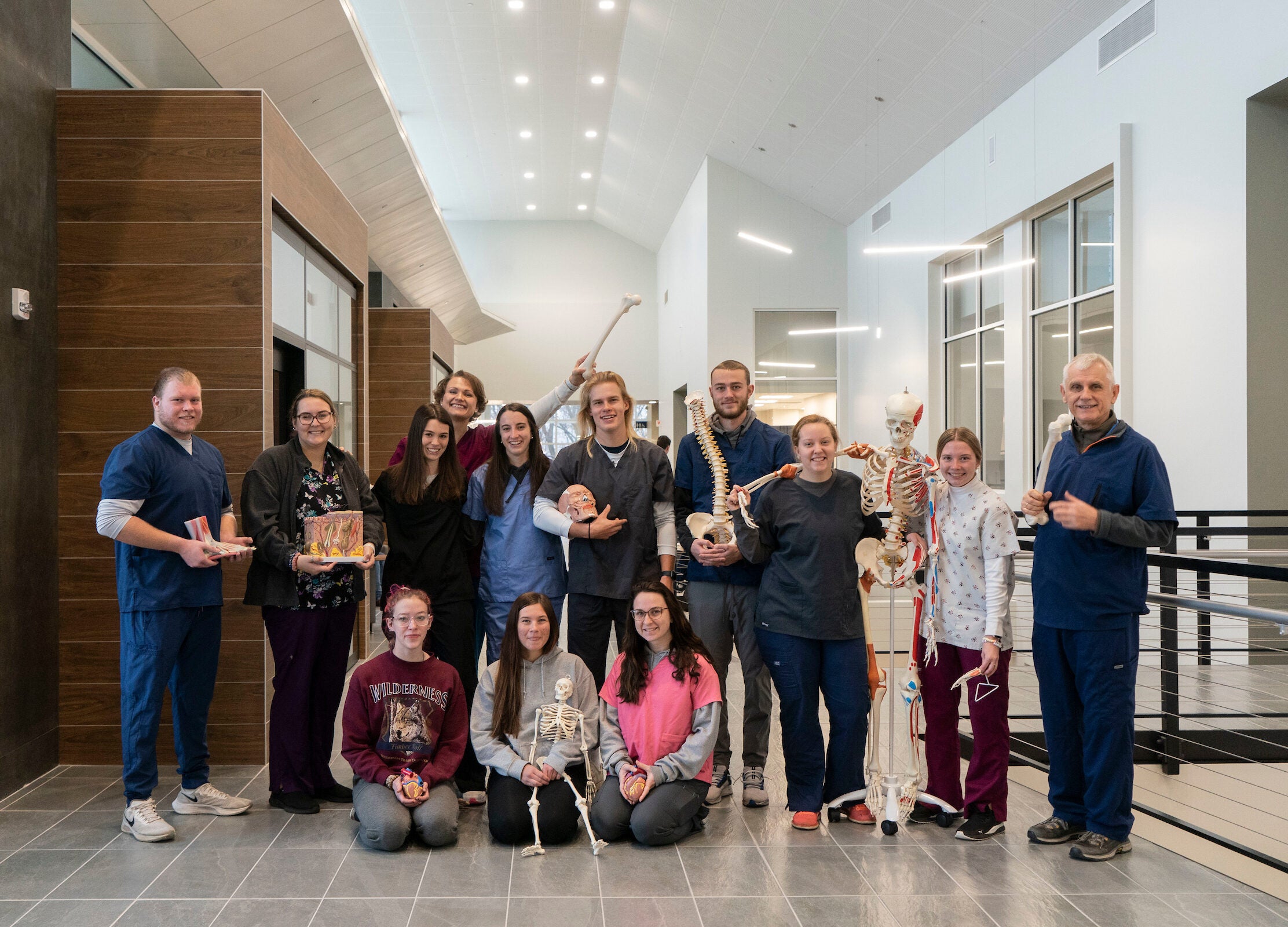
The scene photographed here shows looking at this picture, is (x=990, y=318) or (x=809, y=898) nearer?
(x=809, y=898)

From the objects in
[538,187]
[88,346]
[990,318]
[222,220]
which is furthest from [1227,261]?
[538,187]

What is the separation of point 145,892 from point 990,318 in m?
10.5

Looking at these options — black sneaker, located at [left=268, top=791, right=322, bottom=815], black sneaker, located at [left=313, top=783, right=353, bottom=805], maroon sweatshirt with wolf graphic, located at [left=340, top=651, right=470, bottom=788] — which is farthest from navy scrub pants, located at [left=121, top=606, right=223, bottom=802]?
maroon sweatshirt with wolf graphic, located at [left=340, top=651, right=470, bottom=788]

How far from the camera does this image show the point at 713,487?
409cm

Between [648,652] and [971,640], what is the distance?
1.23 meters

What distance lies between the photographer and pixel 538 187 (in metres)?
19.9

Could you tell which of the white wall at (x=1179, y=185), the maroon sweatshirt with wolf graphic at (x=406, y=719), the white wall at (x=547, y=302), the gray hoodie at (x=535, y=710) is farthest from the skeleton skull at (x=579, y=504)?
the white wall at (x=547, y=302)

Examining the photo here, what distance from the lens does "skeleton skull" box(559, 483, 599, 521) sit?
12.7 ft

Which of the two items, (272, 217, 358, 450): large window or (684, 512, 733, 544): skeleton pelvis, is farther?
(272, 217, 358, 450): large window

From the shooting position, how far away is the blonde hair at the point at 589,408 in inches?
161

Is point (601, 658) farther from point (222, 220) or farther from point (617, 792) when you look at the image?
point (222, 220)

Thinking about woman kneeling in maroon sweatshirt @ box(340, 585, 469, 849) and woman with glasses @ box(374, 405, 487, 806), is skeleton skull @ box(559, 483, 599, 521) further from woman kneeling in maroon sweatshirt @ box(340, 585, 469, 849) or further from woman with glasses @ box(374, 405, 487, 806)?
woman kneeling in maroon sweatshirt @ box(340, 585, 469, 849)

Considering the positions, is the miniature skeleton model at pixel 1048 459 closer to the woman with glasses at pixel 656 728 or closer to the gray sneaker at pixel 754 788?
the woman with glasses at pixel 656 728

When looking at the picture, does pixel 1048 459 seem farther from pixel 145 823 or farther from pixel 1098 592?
pixel 145 823
